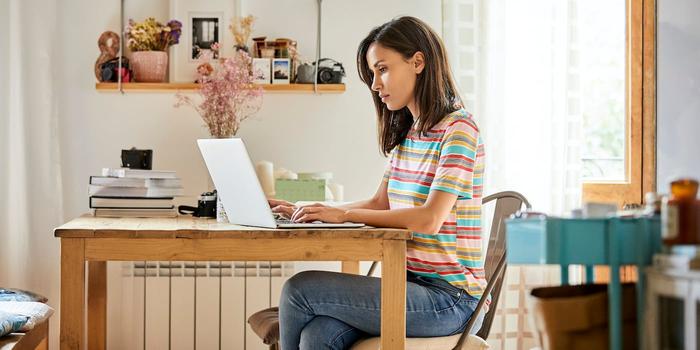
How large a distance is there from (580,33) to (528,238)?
2.29 meters

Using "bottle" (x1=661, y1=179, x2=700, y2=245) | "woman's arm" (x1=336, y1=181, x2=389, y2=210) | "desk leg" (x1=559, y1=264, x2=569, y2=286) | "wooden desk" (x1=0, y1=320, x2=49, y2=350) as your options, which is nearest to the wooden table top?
"wooden desk" (x1=0, y1=320, x2=49, y2=350)

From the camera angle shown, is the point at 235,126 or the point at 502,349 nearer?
the point at 235,126

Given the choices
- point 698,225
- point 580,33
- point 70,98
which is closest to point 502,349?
point 580,33

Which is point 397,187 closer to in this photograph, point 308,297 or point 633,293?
point 308,297

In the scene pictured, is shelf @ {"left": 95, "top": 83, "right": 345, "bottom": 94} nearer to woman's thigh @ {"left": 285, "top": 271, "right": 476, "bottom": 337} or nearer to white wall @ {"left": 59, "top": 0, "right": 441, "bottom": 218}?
white wall @ {"left": 59, "top": 0, "right": 441, "bottom": 218}

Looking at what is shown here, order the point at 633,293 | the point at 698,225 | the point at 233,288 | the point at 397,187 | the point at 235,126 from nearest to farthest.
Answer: the point at 698,225, the point at 633,293, the point at 397,187, the point at 235,126, the point at 233,288

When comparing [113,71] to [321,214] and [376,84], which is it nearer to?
[376,84]

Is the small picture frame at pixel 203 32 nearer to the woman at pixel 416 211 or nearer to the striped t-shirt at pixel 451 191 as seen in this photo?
the woman at pixel 416 211

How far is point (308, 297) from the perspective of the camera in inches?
83.2

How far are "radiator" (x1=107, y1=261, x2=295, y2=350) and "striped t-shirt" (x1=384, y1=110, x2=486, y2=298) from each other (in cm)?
122

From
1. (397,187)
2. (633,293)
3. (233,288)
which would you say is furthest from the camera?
(233,288)

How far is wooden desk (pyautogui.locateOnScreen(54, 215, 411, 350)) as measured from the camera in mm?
2018

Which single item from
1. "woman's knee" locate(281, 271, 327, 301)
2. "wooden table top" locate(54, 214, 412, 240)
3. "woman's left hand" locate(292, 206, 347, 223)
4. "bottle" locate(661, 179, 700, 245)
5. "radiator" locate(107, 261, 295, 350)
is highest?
"bottle" locate(661, 179, 700, 245)

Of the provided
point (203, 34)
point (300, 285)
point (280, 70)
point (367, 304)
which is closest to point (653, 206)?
point (367, 304)
